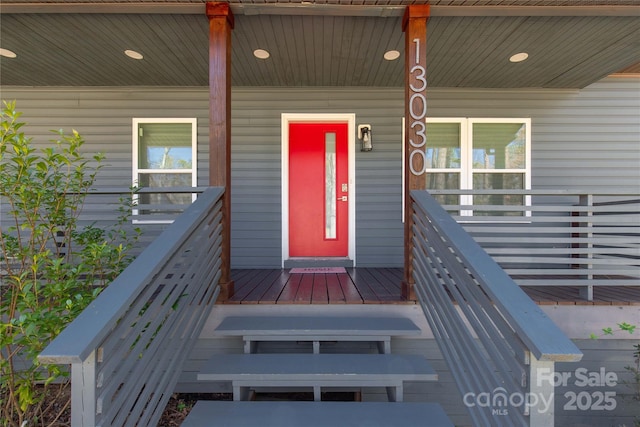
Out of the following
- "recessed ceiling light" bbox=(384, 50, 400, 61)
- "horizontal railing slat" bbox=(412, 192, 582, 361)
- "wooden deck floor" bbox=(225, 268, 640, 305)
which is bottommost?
"wooden deck floor" bbox=(225, 268, 640, 305)

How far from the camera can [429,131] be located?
13.3 feet

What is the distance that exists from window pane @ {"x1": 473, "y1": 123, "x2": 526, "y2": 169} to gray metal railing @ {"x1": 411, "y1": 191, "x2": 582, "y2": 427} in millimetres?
2394

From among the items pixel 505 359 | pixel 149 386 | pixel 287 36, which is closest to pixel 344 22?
pixel 287 36

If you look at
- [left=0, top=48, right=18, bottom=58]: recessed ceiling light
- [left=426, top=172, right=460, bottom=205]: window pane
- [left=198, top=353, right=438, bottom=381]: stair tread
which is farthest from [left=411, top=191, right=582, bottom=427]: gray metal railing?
[left=0, top=48, right=18, bottom=58]: recessed ceiling light

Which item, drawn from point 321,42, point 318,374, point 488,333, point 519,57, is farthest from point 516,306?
point 519,57

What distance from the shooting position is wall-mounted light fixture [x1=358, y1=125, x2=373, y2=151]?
3945mm

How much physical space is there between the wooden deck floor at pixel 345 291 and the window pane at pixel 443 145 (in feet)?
5.32

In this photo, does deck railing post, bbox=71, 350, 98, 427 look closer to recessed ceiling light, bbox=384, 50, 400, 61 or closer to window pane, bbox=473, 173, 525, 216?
recessed ceiling light, bbox=384, 50, 400, 61

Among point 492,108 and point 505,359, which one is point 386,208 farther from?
point 505,359

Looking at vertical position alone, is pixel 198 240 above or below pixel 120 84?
below

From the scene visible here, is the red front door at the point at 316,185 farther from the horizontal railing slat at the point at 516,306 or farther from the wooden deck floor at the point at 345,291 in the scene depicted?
the horizontal railing slat at the point at 516,306

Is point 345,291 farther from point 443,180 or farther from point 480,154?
point 480,154

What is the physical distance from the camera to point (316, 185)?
411 cm

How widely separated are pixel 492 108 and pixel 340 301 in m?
3.37
